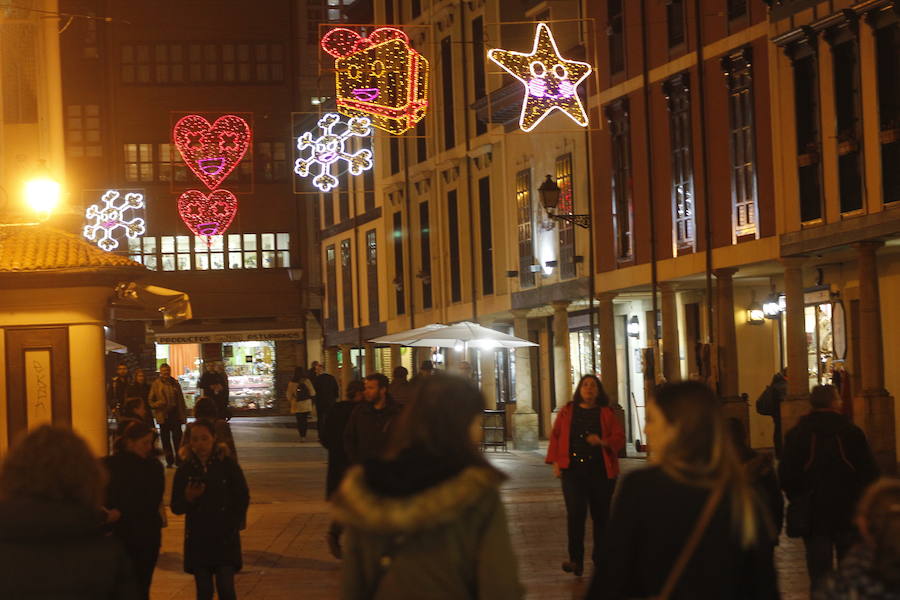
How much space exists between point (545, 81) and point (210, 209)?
24.4m

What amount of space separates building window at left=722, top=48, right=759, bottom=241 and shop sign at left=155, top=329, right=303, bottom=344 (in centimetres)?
3825

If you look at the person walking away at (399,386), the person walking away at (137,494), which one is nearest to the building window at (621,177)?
the person walking away at (399,386)

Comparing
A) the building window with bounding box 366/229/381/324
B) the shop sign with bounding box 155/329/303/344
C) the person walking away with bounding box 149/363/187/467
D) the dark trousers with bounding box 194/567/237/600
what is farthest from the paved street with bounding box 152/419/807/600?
the shop sign with bounding box 155/329/303/344

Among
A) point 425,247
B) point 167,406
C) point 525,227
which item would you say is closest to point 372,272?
point 425,247

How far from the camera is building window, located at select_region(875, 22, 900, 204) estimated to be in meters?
23.1

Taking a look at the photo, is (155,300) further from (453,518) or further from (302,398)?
(302,398)

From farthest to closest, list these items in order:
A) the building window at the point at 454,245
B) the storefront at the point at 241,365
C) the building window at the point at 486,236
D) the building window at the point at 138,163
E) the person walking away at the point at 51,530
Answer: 1. the storefront at the point at 241,365
2. the building window at the point at 138,163
3. the building window at the point at 454,245
4. the building window at the point at 486,236
5. the person walking away at the point at 51,530

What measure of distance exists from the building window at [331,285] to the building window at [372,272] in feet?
15.5

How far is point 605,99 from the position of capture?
32375 millimetres

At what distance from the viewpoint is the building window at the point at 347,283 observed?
54250 mm

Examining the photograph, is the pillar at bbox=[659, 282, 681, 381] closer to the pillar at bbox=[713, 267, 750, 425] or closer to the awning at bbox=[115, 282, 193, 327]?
the pillar at bbox=[713, 267, 750, 425]

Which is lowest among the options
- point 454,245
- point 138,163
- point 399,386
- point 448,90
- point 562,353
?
point 399,386

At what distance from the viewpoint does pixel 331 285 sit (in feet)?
186

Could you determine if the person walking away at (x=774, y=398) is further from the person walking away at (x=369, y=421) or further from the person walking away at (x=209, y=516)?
the person walking away at (x=209, y=516)
